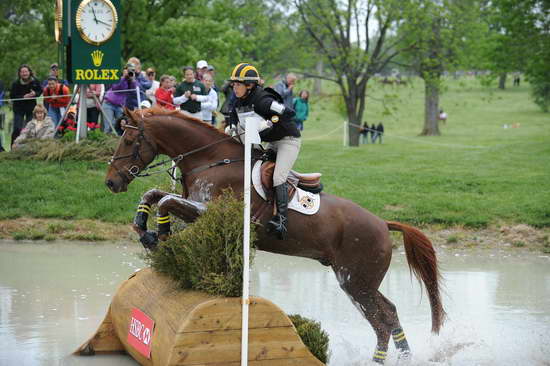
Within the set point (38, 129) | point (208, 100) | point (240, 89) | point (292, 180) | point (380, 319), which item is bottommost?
point (380, 319)

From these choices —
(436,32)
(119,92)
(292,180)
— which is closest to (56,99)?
(119,92)

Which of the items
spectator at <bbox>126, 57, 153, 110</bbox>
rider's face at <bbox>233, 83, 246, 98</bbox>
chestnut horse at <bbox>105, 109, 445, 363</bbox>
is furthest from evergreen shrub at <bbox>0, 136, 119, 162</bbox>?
rider's face at <bbox>233, 83, 246, 98</bbox>

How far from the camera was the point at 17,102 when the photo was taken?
16.0 metres

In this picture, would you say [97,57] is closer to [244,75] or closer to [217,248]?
[244,75]

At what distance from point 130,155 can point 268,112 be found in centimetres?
129

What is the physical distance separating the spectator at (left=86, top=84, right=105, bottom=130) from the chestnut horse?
30.1ft

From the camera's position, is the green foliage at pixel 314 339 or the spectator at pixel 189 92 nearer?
the green foliage at pixel 314 339

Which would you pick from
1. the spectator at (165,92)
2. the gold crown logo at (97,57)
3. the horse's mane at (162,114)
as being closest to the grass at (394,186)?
the spectator at (165,92)

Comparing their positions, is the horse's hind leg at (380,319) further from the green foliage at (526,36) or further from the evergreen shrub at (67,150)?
the green foliage at (526,36)

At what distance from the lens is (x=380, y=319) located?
23.2ft

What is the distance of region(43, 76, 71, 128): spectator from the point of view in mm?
15805

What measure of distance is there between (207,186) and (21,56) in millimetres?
22746

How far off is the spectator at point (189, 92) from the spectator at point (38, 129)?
9.78ft

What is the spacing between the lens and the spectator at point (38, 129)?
51.0 feet
